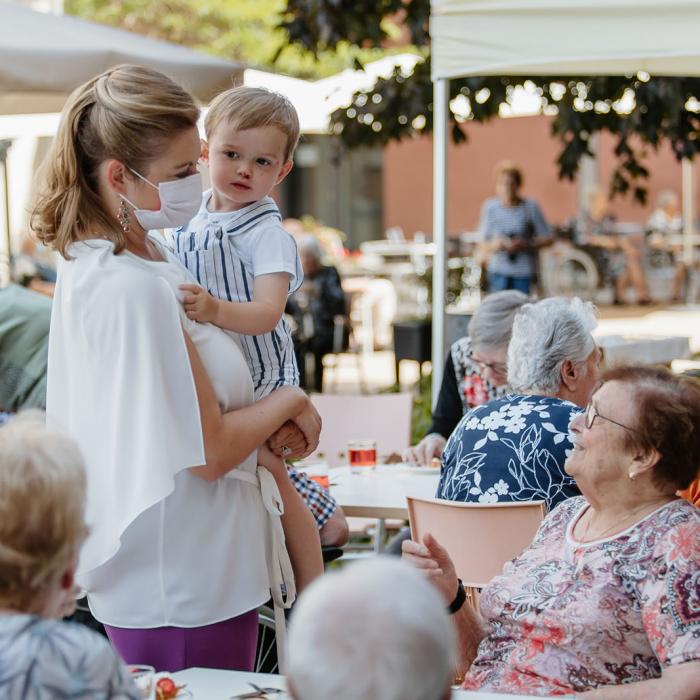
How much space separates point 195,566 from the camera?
2.22 meters

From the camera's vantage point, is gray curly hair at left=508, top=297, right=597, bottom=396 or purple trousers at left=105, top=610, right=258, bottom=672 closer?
purple trousers at left=105, top=610, right=258, bottom=672

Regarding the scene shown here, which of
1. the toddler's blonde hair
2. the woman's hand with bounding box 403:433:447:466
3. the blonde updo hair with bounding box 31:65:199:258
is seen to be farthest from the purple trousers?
the woman's hand with bounding box 403:433:447:466

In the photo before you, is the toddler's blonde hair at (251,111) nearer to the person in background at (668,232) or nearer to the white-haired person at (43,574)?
the white-haired person at (43,574)

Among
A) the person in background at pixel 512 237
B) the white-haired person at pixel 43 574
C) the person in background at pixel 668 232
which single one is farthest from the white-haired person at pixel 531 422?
the person in background at pixel 668 232

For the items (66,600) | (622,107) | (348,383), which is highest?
(622,107)

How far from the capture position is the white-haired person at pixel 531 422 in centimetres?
326

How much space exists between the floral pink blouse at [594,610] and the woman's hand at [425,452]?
203 centimetres

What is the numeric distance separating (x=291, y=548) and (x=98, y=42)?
4.31 metres

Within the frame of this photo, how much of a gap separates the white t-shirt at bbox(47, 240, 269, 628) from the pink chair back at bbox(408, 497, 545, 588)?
40.6 inches

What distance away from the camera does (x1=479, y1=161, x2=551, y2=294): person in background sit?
11.6m

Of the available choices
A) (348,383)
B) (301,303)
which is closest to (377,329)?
(348,383)

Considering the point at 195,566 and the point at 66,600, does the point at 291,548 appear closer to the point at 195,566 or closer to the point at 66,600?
the point at 195,566

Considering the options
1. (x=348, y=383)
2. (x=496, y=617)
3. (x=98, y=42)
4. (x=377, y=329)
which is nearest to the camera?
(x=496, y=617)

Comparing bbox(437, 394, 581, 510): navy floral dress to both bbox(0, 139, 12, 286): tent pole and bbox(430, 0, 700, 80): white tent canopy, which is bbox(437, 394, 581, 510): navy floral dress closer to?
bbox(430, 0, 700, 80): white tent canopy
